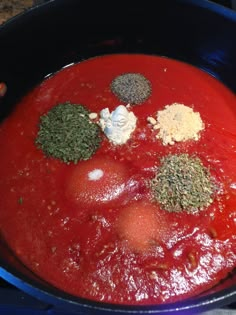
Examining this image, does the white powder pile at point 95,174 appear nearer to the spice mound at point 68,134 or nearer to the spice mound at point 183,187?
the spice mound at point 68,134

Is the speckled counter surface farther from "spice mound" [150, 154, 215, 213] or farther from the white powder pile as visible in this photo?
"spice mound" [150, 154, 215, 213]

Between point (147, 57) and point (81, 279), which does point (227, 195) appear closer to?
point (81, 279)

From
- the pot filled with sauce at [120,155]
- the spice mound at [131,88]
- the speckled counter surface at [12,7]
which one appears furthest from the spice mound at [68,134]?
the speckled counter surface at [12,7]

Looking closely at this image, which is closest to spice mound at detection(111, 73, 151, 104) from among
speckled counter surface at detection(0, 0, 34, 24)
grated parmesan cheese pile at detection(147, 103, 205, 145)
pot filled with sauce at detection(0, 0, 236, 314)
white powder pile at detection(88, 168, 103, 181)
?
pot filled with sauce at detection(0, 0, 236, 314)

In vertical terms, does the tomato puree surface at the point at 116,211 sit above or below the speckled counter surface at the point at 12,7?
below

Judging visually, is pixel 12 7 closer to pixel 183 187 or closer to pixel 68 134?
pixel 68 134
